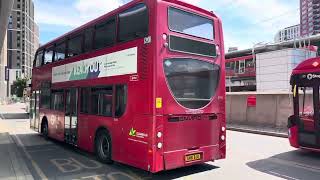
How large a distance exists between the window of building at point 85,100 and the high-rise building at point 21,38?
12231 cm

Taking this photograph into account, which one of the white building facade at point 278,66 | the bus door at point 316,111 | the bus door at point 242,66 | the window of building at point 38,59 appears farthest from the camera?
the bus door at point 242,66

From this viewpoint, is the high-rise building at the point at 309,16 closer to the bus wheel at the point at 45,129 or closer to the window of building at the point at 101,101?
the bus wheel at the point at 45,129

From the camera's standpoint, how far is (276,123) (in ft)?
53.7

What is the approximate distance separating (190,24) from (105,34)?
7.76 feet

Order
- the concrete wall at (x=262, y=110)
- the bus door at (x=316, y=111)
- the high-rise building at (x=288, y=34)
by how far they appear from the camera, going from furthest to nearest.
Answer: the high-rise building at (x=288, y=34) → the concrete wall at (x=262, y=110) → the bus door at (x=316, y=111)

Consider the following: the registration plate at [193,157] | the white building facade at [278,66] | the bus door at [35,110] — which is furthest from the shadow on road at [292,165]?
the white building facade at [278,66]

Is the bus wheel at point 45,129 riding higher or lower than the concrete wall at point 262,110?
lower

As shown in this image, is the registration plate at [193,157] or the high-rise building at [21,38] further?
the high-rise building at [21,38]

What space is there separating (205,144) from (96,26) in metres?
4.32

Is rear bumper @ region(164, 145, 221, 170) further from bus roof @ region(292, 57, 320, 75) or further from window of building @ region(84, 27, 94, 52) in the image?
window of building @ region(84, 27, 94, 52)

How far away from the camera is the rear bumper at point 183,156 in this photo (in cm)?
746

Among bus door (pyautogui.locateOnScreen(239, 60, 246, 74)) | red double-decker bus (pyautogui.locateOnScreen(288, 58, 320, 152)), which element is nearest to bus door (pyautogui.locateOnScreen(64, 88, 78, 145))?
red double-decker bus (pyautogui.locateOnScreen(288, 58, 320, 152))

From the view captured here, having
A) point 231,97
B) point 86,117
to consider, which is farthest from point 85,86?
point 231,97

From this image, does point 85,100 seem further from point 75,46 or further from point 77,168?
point 77,168
